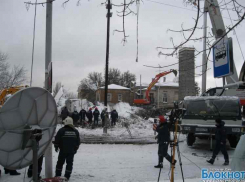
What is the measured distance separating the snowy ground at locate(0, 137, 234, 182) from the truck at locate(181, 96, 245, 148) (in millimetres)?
963

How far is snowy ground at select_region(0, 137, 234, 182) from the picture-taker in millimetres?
7324

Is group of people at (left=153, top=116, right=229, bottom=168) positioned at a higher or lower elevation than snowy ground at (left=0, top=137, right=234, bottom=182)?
higher

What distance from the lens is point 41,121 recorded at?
445 centimetres

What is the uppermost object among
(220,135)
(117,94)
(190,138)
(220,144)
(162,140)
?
(117,94)

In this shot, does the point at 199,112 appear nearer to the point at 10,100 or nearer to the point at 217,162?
the point at 217,162

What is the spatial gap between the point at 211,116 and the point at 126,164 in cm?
498

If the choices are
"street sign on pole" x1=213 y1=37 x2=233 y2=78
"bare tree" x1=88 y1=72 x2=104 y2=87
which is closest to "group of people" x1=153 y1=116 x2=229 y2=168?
"street sign on pole" x1=213 y1=37 x2=233 y2=78

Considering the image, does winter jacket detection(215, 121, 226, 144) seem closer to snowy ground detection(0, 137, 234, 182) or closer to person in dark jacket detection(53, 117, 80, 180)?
snowy ground detection(0, 137, 234, 182)

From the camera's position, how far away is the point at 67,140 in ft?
22.1

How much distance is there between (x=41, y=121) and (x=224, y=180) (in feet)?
13.9

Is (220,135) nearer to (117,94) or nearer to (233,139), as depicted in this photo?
(233,139)

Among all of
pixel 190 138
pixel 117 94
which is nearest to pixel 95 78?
pixel 117 94

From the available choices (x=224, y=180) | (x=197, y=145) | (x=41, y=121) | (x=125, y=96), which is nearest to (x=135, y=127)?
(x=197, y=145)

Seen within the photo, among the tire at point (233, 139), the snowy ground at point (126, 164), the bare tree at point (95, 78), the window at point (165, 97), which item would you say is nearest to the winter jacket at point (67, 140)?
the snowy ground at point (126, 164)
